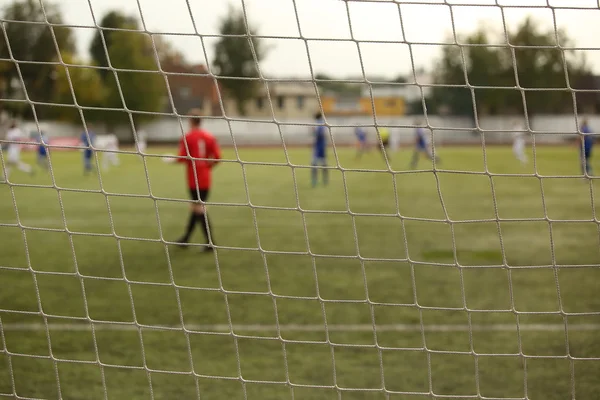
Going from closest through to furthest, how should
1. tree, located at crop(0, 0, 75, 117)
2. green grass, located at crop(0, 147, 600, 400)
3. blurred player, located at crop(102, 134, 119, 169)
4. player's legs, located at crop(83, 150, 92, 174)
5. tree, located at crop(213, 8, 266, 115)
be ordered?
tree, located at crop(213, 8, 266, 115) < green grass, located at crop(0, 147, 600, 400) < tree, located at crop(0, 0, 75, 117) < player's legs, located at crop(83, 150, 92, 174) < blurred player, located at crop(102, 134, 119, 169)

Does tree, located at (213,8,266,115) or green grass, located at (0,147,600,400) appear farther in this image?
green grass, located at (0,147,600,400)

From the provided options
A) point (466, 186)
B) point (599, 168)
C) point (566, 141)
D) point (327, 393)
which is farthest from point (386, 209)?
point (566, 141)

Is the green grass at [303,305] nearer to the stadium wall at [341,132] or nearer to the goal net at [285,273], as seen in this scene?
the goal net at [285,273]

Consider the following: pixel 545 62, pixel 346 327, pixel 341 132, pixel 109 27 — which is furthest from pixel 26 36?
pixel 341 132

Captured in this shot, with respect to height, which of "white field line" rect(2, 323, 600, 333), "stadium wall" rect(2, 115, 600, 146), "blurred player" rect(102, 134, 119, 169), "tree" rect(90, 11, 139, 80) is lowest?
"stadium wall" rect(2, 115, 600, 146)

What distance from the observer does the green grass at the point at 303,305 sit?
156 inches

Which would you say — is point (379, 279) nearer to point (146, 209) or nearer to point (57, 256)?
point (57, 256)

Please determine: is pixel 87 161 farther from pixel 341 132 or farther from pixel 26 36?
pixel 341 132

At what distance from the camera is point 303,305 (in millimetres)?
5863

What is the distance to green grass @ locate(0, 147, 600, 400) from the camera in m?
3.95

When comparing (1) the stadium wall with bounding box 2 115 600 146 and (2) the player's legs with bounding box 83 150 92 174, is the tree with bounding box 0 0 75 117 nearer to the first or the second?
(2) the player's legs with bounding box 83 150 92 174

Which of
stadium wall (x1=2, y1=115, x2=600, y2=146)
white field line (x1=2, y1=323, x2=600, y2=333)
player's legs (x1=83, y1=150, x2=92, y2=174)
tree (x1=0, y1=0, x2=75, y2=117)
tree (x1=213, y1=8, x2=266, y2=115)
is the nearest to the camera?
tree (x1=213, y1=8, x2=266, y2=115)

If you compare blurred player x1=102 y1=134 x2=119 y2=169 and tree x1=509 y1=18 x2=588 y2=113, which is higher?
tree x1=509 y1=18 x2=588 y2=113

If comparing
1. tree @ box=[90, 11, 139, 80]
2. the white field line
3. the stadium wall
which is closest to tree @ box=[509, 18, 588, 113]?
the white field line
